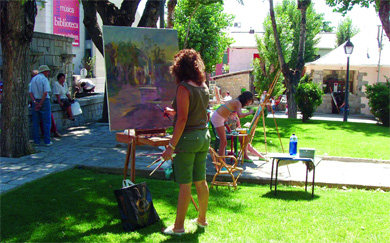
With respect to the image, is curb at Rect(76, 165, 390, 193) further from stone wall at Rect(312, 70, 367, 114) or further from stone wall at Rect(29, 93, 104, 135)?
stone wall at Rect(312, 70, 367, 114)

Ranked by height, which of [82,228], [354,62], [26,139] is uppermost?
[354,62]

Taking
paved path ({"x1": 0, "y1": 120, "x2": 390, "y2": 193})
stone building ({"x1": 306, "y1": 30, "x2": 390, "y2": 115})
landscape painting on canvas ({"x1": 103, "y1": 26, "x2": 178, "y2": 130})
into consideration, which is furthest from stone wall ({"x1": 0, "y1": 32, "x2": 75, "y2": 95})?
stone building ({"x1": 306, "y1": 30, "x2": 390, "y2": 115})

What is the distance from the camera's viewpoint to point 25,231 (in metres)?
4.22

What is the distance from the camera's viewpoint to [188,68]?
13.5ft

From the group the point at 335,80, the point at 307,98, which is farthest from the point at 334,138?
the point at 335,80

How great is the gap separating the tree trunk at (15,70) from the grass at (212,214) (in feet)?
5.91

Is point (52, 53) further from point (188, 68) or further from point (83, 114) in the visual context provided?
point (188, 68)

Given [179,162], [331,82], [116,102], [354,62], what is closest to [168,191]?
[116,102]

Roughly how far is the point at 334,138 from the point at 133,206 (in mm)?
8472

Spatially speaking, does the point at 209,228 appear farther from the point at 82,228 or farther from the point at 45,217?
the point at 45,217

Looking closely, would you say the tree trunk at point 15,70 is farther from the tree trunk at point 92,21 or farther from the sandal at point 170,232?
the tree trunk at point 92,21

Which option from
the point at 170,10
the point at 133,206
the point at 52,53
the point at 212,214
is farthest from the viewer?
the point at 170,10

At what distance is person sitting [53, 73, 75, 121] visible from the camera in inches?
420

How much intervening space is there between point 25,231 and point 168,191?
7.12 ft
